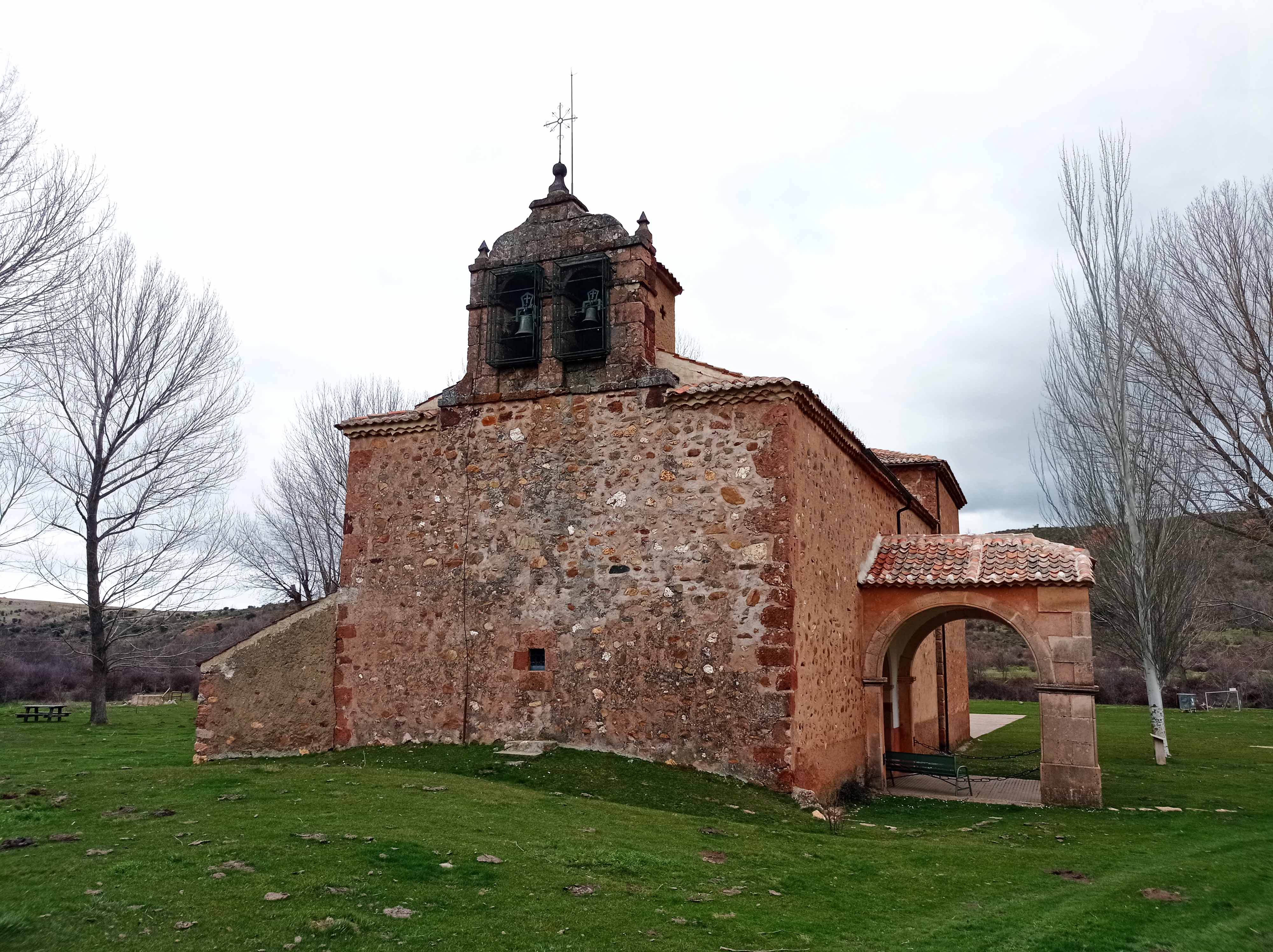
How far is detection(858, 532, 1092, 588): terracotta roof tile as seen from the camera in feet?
41.7

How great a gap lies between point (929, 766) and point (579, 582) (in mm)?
6281

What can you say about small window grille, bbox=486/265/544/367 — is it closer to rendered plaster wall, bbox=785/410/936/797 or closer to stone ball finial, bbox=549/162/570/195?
stone ball finial, bbox=549/162/570/195

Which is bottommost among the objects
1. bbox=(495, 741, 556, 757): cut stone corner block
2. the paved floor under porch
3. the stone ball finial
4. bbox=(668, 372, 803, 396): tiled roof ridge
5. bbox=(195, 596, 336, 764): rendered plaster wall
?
the paved floor under porch

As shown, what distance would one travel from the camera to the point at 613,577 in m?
12.1

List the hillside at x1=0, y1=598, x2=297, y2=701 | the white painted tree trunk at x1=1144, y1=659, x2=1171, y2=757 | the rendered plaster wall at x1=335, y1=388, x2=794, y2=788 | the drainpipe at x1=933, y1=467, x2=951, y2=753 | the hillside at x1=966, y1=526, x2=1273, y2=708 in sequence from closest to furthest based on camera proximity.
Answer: the rendered plaster wall at x1=335, y1=388, x2=794, y2=788 → the white painted tree trunk at x1=1144, y1=659, x2=1171, y2=757 → the drainpipe at x1=933, y1=467, x2=951, y2=753 → the hillside at x1=0, y1=598, x2=297, y2=701 → the hillside at x1=966, y1=526, x2=1273, y2=708

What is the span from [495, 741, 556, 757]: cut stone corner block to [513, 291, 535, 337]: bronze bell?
5.85 meters

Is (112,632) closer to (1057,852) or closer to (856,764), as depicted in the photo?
(856,764)

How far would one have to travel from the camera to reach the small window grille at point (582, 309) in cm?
1285

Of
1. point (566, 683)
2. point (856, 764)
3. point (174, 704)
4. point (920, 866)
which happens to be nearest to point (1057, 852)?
point (920, 866)

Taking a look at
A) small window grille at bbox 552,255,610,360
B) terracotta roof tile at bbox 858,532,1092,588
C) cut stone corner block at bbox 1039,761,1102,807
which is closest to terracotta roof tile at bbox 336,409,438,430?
small window grille at bbox 552,255,610,360

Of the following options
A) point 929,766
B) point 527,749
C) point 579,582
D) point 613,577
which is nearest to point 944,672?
point 929,766

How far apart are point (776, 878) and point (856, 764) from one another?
6.40m

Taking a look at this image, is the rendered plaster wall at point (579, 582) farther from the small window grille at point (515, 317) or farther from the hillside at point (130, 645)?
the hillside at point (130, 645)

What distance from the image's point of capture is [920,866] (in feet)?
27.3
